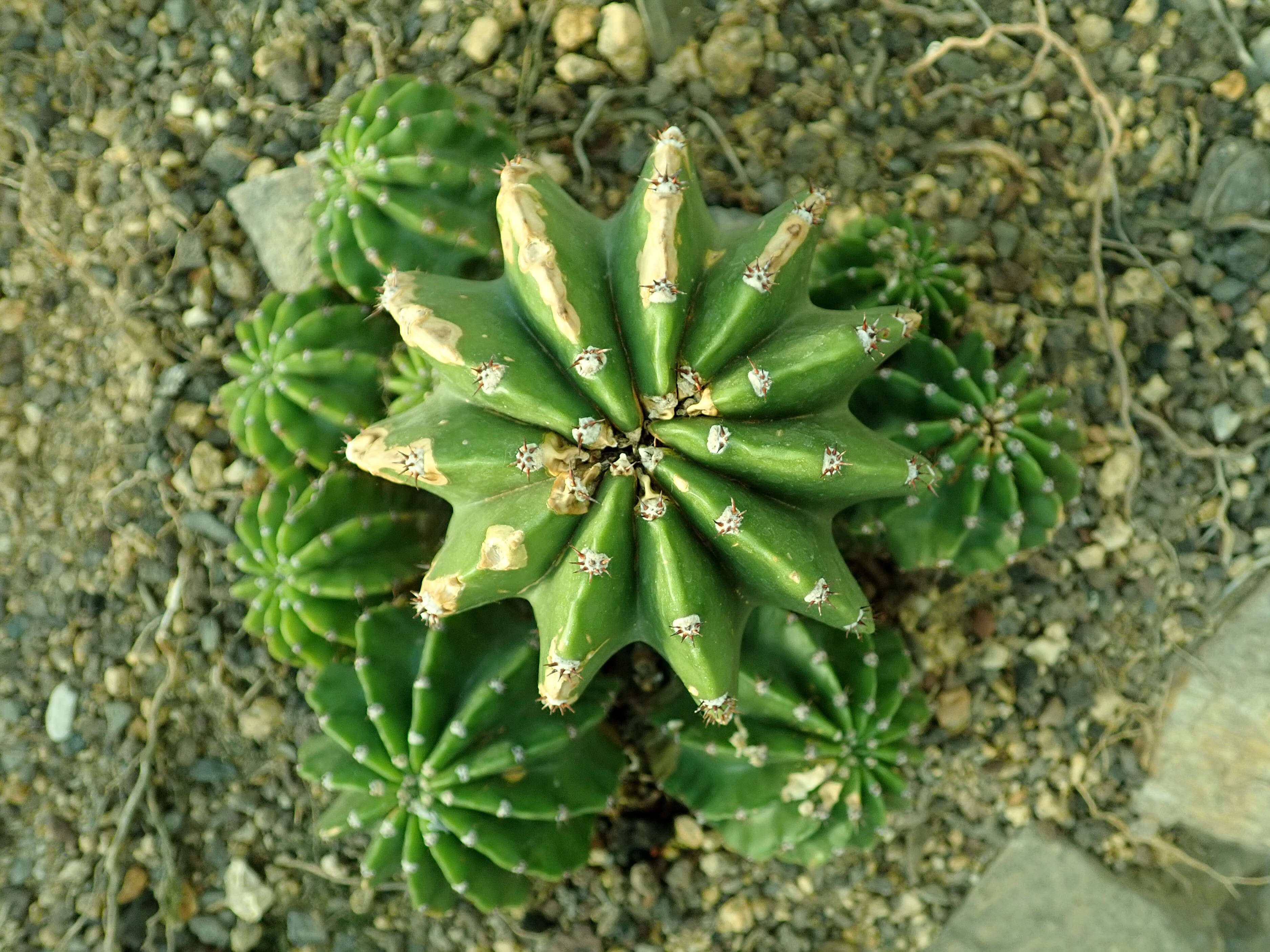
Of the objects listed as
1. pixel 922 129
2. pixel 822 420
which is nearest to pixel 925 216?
pixel 922 129

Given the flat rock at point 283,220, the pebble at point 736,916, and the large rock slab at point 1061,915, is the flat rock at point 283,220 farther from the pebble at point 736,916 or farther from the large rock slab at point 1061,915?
the large rock slab at point 1061,915

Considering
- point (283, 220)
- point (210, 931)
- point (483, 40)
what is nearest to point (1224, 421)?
point (483, 40)

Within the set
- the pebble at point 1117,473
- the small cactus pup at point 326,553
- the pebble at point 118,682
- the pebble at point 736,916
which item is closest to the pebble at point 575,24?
the small cactus pup at point 326,553

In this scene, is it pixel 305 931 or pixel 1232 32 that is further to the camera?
pixel 1232 32

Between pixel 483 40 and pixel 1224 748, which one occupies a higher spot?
pixel 483 40

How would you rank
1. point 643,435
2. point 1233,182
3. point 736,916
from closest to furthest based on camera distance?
1. point 643,435
2. point 736,916
3. point 1233,182

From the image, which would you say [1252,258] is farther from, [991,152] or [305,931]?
[305,931]

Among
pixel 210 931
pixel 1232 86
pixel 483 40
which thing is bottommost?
pixel 210 931
